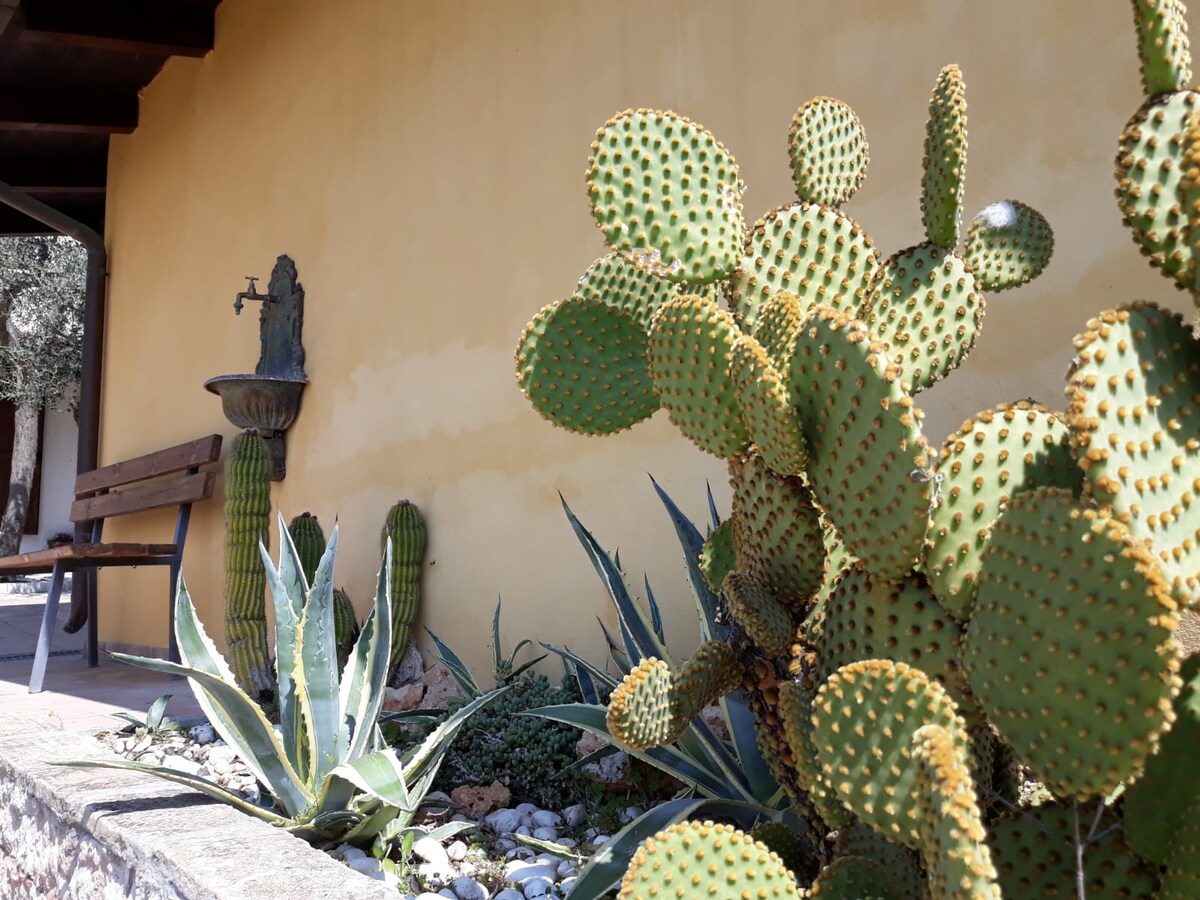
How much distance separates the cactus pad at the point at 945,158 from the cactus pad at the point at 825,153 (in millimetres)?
208

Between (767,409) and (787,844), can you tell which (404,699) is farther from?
(767,409)

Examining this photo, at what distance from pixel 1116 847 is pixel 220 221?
5.90 metres

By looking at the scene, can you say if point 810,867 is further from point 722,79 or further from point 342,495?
point 342,495

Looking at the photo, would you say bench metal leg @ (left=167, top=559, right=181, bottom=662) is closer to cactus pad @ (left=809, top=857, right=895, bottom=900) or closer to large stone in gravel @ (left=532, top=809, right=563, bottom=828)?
large stone in gravel @ (left=532, top=809, right=563, bottom=828)

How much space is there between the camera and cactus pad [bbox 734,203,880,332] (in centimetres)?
166

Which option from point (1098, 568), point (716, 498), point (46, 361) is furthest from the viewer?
point (46, 361)

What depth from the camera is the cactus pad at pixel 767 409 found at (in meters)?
1.35

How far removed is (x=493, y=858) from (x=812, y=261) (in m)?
1.44

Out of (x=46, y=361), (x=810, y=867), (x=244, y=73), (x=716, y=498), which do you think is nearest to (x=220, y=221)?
(x=244, y=73)

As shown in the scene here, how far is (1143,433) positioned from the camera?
3.40ft

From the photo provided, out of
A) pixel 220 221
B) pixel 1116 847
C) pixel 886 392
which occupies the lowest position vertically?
pixel 1116 847

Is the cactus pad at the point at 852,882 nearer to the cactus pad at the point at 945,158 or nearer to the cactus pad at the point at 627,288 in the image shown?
the cactus pad at the point at 945,158

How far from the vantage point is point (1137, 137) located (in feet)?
3.80

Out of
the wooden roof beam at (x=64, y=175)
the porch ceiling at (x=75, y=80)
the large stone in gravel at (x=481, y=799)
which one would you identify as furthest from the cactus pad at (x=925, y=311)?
the wooden roof beam at (x=64, y=175)
